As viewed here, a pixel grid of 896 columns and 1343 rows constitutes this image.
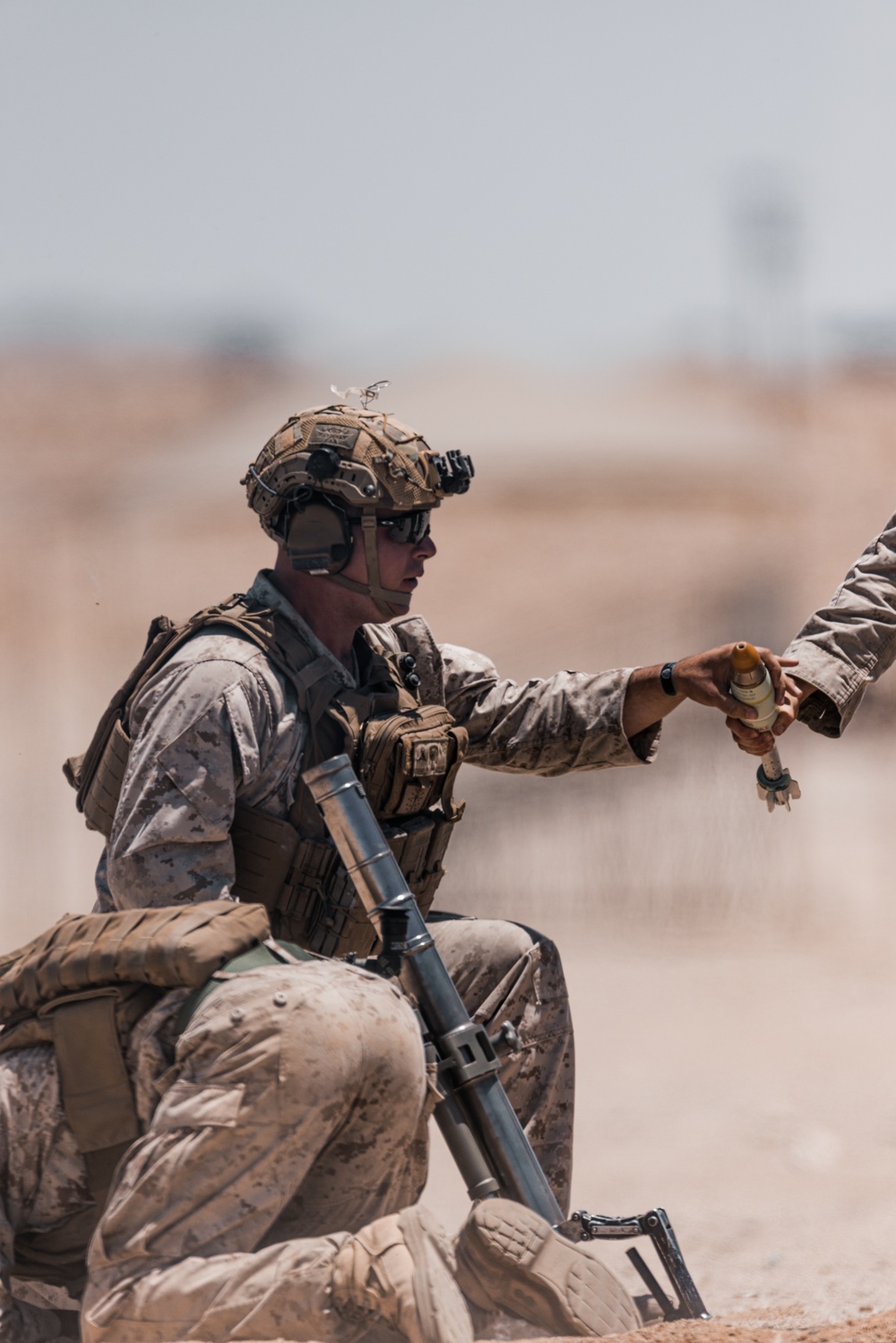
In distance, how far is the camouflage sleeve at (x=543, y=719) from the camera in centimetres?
485

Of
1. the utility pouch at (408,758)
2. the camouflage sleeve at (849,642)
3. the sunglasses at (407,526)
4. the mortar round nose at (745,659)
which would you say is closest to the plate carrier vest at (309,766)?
the utility pouch at (408,758)

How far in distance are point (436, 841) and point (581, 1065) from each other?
18.9 ft

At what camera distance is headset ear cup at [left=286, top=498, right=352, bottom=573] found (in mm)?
4324

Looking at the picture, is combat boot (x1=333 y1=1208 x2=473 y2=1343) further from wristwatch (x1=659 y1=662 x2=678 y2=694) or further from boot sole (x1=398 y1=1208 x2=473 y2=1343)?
wristwatch (x1=659 y1=662 x2=678 y2=694)

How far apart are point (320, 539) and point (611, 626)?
396 inches

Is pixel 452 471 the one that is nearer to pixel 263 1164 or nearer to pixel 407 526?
pixel 407 526

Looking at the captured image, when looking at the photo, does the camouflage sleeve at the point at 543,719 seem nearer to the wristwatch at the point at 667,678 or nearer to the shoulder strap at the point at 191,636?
the wristwatch at the point at 667,678

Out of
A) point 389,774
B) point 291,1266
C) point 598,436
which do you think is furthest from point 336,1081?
point 598,436

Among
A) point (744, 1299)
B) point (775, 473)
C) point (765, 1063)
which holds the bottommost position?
point (765, 1063)

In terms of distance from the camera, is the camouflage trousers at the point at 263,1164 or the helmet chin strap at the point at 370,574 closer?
the camouflage trousers at the point at 263,1164

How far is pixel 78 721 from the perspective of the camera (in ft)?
49.1

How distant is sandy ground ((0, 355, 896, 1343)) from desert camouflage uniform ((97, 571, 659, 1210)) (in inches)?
170

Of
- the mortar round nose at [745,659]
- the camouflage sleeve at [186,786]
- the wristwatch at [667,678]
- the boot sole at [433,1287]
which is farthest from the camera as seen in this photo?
the wristwatch at [667,678]

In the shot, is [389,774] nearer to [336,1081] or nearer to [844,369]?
[336,1081]
